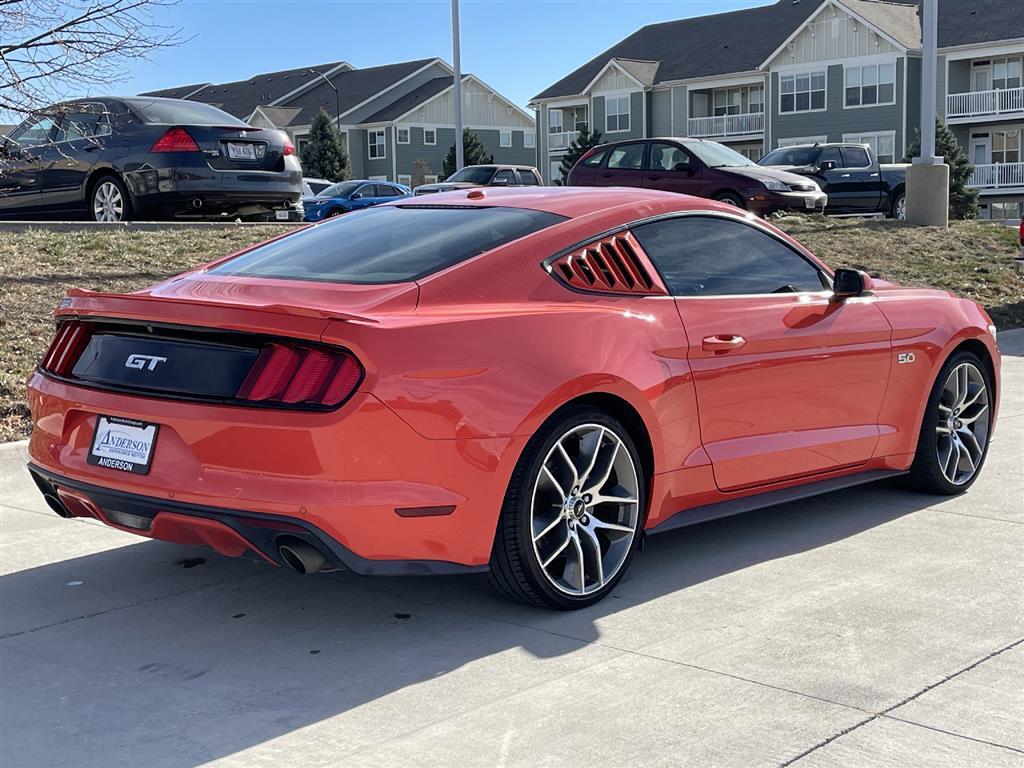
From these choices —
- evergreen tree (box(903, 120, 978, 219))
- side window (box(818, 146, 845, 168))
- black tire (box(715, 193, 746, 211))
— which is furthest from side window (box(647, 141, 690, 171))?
evergreen tree (box(903, 120, 978, 219))

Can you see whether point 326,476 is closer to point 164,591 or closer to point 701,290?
point 164,591

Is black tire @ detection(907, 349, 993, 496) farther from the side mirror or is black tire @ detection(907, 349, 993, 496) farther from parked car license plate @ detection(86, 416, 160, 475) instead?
parked car license plate @ detection(86, 416, 160, 475)

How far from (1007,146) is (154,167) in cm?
4952

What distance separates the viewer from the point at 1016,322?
14.7 m

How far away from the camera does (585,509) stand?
4750mm

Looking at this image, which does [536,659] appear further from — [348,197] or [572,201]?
[348,197]

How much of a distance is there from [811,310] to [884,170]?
23.3 meters

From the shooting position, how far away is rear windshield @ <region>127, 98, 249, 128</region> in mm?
12836

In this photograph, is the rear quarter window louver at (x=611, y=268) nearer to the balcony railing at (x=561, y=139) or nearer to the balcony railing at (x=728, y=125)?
the balcony railing at (x=728, y=125)

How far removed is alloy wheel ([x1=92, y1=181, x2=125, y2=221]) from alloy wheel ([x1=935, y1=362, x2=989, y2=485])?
9.21m

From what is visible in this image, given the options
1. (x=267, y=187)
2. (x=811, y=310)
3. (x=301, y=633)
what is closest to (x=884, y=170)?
(x=267, y=187)

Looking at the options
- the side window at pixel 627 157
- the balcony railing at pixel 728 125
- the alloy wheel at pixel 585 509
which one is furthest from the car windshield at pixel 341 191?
the alloy wheel at pixel 585 509

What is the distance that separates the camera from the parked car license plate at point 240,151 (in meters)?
12.9

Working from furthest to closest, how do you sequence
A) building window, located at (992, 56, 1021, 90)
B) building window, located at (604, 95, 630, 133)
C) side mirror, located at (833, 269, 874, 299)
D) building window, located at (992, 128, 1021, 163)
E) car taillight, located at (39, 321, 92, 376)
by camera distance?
1. building window, located at (604, 95, 630, 133)
2. building window, located at (992, 128, 1021, 163)
3. building window, located at (992, 56, 1021, 90)
4. side mirror, located at (833, 269, 874, 299)
5. car taillight, located at (39, 321, 92, 376)
